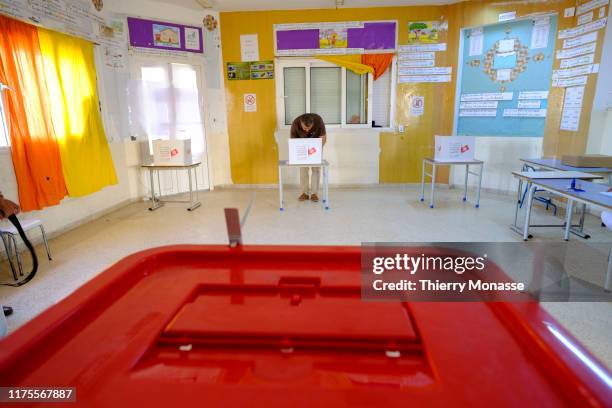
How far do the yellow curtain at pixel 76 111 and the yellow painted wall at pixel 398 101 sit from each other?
214 centimetres

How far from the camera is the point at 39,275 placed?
117 inches

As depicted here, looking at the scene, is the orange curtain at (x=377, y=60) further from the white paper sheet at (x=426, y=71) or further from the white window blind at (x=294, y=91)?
the white window blind at (x=294, y=91)

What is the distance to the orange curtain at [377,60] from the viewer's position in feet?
19.3

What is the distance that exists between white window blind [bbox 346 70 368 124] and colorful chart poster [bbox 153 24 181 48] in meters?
2.62

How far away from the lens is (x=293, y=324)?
2.65ft

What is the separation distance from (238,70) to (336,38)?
163cm

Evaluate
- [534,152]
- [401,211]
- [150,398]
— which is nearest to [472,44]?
[534,152]

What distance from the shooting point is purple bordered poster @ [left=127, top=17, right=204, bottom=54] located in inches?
203

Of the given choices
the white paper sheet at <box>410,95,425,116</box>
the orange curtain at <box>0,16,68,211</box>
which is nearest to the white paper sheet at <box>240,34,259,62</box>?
the white paper sheet at <box>410,95,425,116</box>

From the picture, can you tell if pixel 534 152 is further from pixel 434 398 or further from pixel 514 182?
pixel 434 398

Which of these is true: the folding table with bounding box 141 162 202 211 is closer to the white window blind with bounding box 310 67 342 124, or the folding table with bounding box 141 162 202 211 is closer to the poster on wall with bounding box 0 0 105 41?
the poster on wall with bounding box 0 0 105 41
